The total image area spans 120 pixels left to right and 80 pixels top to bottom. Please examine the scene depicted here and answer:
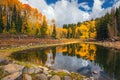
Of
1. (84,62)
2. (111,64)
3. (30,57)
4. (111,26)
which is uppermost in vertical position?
(111,26)

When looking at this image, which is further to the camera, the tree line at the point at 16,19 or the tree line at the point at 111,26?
the tree line at the point at 111,26

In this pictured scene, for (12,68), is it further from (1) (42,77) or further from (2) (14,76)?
(1) (42,77)

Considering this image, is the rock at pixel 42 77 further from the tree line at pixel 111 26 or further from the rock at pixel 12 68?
the tree line at pixel 111 26

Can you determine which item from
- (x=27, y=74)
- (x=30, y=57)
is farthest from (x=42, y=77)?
(x=30, y=57)

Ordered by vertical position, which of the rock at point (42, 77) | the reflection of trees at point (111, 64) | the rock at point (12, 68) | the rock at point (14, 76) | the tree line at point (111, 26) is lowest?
the reflection of trees at point (111, 64)

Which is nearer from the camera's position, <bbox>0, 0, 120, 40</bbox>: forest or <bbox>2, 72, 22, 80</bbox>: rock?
<bbox>2, 72, 22, 80</bbox>: rock

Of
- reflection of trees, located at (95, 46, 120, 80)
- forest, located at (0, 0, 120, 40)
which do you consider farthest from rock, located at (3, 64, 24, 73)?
forest, located at (0, 0, 120, 40)

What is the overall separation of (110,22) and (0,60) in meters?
77.4

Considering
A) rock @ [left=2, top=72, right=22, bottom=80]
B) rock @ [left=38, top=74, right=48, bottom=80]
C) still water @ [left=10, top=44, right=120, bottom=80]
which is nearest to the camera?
rock @ [left=2, top=72, right=22, bottom=80]

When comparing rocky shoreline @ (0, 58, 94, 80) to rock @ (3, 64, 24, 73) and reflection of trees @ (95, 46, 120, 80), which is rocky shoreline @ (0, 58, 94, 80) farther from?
reflection of trees @ (95, 46, 120, 80)

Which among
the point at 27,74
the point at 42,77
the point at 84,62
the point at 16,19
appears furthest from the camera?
the point at 16,19

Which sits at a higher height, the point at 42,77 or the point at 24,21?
the point at 24,21

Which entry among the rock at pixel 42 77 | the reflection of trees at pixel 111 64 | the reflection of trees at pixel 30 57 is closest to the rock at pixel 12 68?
the rock at pixel 42 77

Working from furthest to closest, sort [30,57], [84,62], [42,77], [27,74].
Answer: [30,57], [84,62], [27,74], [42,77]
